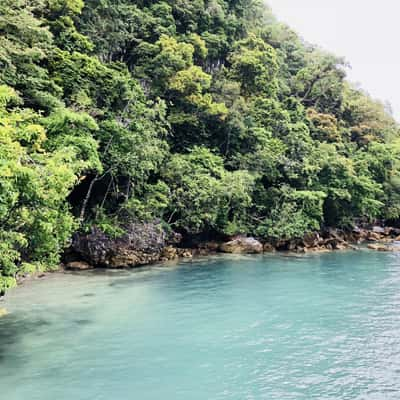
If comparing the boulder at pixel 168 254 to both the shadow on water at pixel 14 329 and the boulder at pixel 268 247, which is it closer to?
the boulder at pixel 268 247

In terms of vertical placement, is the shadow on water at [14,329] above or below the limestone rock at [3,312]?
below

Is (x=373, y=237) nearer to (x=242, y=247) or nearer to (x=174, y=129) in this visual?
(x=242, y=247)

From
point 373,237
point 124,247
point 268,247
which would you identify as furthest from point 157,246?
point 373,237

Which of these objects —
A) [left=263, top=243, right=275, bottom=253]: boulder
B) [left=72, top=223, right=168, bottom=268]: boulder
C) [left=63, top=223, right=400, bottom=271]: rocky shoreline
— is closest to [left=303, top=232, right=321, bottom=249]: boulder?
[left=63, top=223, right=400, bottom=271]: rocky shoreline

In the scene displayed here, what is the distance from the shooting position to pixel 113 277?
15500 mm

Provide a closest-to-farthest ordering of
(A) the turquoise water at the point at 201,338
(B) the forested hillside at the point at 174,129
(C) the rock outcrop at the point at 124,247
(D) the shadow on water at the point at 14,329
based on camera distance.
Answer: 1. (A) the turquoise water at the point at 201,338
2. (D) the shadow on water at the point at 14,329
3. (B) the forested hillside at the point at 174,129
4. (C) the rock outcrop at the point at 124,247

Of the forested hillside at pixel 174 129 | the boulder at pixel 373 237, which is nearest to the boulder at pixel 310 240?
the forested hillside at pixel 174 129

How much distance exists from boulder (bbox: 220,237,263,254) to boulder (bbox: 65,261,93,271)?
8114 millimetres

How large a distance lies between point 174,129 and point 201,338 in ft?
55.1

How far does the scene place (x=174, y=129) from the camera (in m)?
24.1

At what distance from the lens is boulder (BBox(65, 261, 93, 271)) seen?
16891 mm

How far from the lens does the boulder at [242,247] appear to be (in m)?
22.4

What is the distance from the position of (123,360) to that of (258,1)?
34.7m

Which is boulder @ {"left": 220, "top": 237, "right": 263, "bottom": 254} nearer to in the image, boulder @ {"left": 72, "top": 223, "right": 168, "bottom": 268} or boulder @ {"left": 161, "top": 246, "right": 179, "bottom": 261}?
boulder @ {"left": 161, "top": 246, "right": 179, "bottom": 261}
